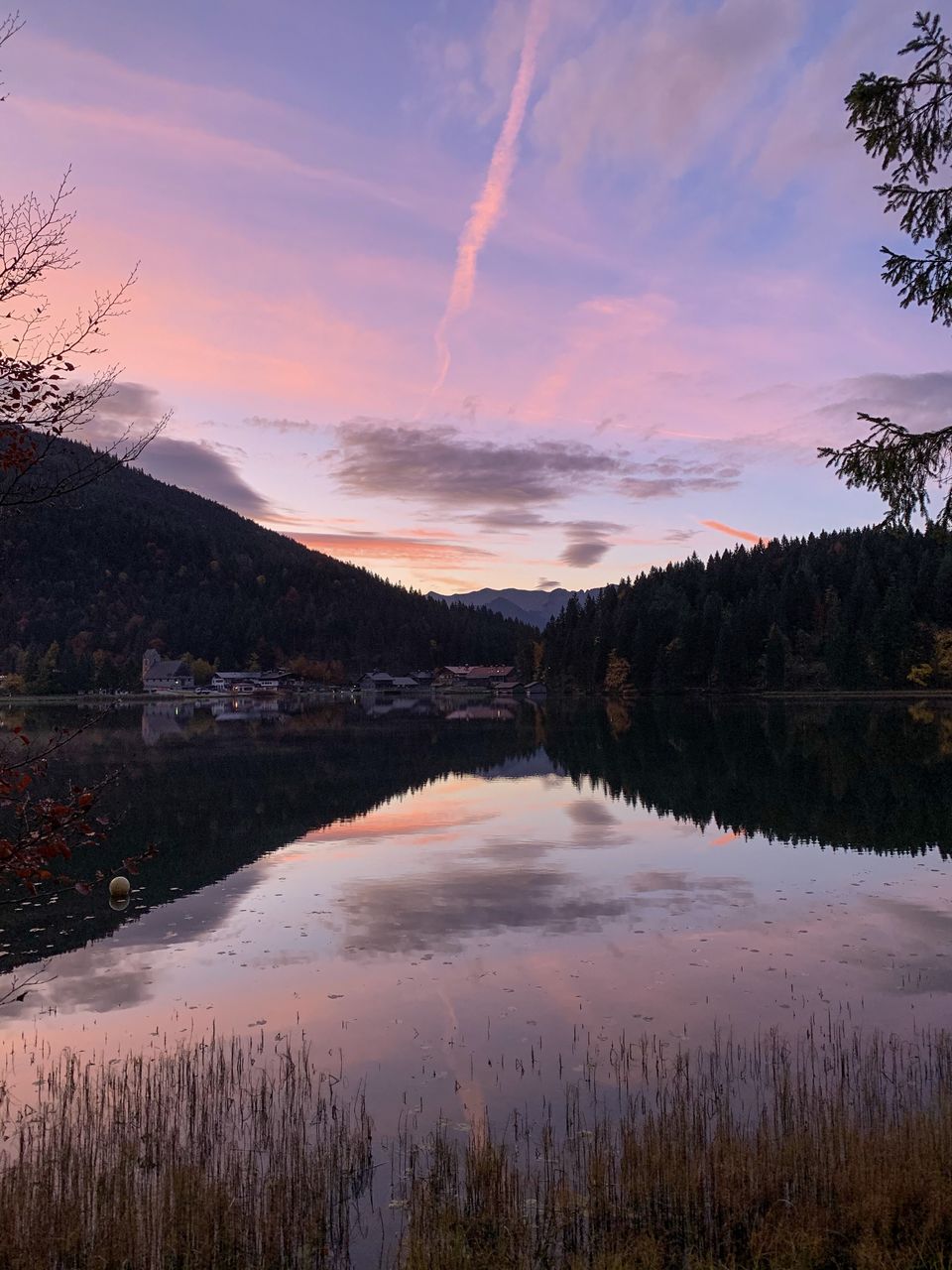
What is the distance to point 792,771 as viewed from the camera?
52.1 m

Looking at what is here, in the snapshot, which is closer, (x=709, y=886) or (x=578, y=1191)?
(x=578, y=1191)

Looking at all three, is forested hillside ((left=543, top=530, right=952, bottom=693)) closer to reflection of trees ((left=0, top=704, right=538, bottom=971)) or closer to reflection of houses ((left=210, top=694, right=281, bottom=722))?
reflection of trees ((left=0, top=704, right=538, bottom=971))

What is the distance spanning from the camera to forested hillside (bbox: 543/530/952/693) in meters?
143

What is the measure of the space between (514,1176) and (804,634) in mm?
177224

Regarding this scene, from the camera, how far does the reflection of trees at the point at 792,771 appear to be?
117 ft

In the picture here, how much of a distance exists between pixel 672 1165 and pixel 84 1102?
8.01 m

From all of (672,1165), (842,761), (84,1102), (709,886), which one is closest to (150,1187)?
(84,1102)

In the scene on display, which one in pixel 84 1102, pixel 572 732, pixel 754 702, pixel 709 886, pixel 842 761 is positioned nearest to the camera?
pixel 84 1102

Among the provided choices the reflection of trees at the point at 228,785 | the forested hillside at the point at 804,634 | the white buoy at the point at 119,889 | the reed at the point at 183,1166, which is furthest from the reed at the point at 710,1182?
the forested hillside at the point at 804,634

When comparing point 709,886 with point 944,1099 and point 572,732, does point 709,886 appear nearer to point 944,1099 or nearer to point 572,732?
point 944,1099

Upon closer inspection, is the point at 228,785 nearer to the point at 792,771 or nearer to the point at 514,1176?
the point at 792,771

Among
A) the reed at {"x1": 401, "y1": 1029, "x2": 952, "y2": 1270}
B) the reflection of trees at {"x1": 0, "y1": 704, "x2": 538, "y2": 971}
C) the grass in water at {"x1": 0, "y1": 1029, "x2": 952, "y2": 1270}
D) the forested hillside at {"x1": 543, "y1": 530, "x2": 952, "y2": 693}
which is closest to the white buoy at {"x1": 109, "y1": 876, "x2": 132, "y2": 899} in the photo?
the reflection of trees at {"x1": 0, "y1": 704, "x2": 538, "y2": 971}

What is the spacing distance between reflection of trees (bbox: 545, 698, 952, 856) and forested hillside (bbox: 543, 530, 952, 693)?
159 feet

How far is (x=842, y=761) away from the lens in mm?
54906
